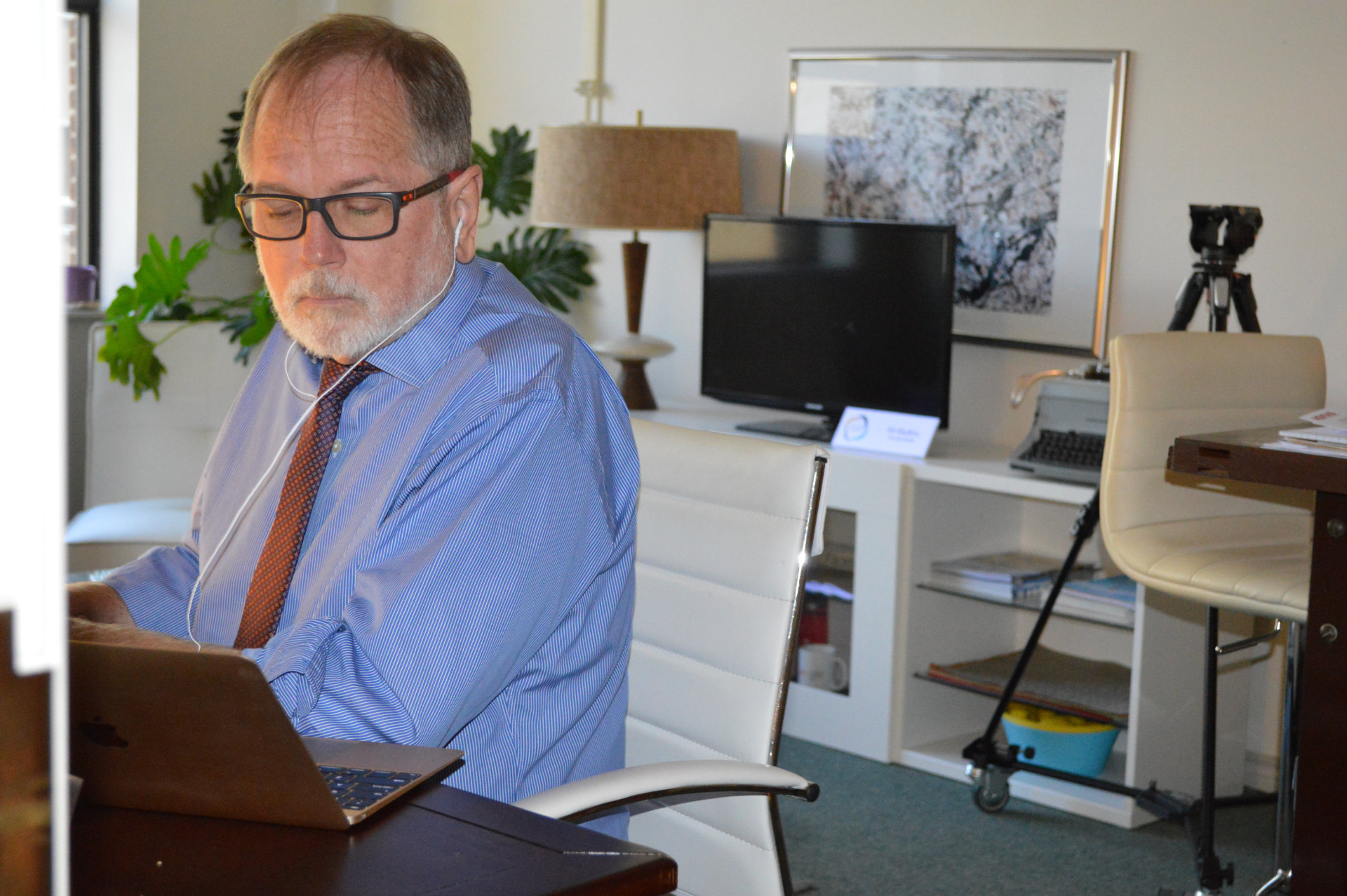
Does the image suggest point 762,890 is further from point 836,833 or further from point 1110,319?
point 1110,319

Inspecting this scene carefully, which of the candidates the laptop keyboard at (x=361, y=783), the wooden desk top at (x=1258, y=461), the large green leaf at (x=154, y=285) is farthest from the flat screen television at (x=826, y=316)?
the laptop keyboard at (x=361, y=783)

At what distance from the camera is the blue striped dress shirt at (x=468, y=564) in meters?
1.12

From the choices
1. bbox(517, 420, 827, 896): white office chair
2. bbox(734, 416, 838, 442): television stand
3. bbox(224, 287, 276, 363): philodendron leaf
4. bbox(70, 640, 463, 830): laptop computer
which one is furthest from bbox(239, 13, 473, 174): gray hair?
bbox(224, 287, 276, 363): philodendron leaf

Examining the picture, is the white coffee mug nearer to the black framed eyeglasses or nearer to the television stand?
the television stand

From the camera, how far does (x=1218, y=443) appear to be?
1.92 m

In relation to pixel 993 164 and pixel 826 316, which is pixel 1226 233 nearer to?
pixel 993 164

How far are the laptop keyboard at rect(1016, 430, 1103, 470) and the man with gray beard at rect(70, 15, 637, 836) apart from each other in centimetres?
179

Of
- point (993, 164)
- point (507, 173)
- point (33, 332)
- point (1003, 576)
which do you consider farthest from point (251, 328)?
point (33, 332)

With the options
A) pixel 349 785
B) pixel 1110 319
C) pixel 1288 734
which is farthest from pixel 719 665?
pixel 1110 319

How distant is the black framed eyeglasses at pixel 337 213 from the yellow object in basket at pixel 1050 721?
2162 mm

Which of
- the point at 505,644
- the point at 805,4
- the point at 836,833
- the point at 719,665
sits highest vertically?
the point at 805,4

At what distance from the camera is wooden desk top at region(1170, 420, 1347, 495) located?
5.90 ft

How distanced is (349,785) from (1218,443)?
4.63 ft

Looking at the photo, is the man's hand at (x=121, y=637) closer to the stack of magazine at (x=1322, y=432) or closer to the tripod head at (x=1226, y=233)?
the stack of magazine at (x=1322, y=432)
